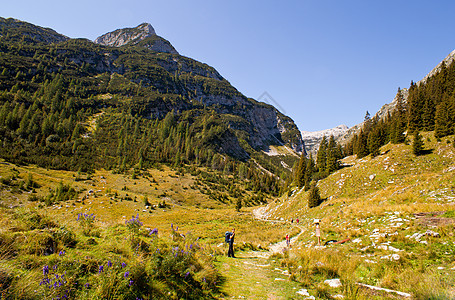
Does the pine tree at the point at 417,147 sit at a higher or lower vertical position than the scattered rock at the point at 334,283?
higher

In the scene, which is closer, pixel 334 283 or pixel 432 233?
pixel 334 283

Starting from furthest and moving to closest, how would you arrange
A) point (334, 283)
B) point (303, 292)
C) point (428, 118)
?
point (428, 118)
point (334, 283)
point (303, 292)

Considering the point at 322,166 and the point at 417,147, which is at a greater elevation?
the point at 417,147

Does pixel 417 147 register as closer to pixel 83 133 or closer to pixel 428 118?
pixel 428 118

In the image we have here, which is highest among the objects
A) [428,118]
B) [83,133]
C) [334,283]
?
[83,133]

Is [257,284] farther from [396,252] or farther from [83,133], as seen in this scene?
[83,133]

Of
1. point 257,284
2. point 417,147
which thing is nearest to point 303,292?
point 257,284

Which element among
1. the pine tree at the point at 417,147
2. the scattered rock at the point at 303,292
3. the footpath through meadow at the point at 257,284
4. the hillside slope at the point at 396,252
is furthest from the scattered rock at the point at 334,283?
the pine tree at the point at 417,147

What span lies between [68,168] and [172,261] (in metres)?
103

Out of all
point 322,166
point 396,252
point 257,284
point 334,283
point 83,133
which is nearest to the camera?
point 334,283

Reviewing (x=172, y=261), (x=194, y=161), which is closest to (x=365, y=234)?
(x=172, y=261)

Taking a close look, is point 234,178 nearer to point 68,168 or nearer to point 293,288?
point 68,168

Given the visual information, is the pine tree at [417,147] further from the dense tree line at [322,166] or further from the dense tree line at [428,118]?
the dense tree line at [322,166]

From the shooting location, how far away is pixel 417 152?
27.6m
